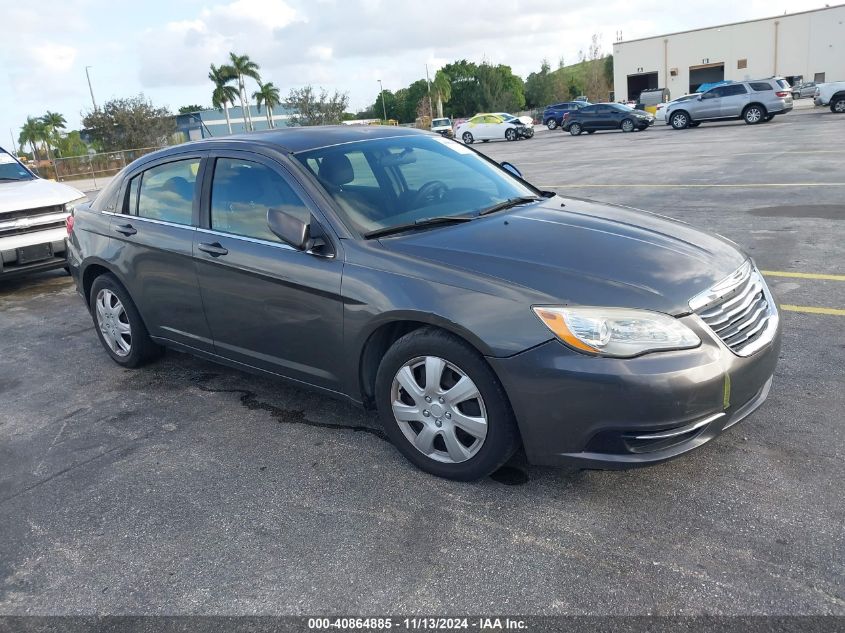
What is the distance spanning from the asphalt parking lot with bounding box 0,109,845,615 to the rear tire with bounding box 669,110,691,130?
27387 millimetres

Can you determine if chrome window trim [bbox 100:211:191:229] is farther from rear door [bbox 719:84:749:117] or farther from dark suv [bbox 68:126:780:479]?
rear door [bbox 719:84:749:117]

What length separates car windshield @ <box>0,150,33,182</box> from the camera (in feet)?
29.7

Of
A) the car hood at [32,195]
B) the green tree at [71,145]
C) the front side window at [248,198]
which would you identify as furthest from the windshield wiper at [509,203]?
the green tree at [71,145]

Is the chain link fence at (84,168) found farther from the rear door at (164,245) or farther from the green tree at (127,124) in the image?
the rear door at (164,245)

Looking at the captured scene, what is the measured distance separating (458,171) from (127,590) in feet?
9.46

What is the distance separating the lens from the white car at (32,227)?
305 inches

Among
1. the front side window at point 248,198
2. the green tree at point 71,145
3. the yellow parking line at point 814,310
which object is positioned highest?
the green tree at point 71,145

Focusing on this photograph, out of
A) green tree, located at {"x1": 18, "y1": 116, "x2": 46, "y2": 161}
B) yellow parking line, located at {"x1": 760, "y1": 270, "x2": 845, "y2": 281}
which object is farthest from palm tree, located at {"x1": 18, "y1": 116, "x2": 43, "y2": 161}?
yellow parking line, located at {"x1": 760, "y1": 270, "x2": 845, "y2": 281}

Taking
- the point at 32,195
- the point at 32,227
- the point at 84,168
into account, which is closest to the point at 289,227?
the point at 32,227

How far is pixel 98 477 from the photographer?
369 cm

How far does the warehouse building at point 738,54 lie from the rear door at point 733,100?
3634 cm

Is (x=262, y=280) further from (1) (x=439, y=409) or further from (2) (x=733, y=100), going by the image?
(2) (x=733, y=100)

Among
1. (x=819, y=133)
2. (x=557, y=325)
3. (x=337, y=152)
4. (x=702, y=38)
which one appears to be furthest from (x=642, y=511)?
(x=702, y=38)

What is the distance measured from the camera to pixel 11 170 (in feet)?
30.1
